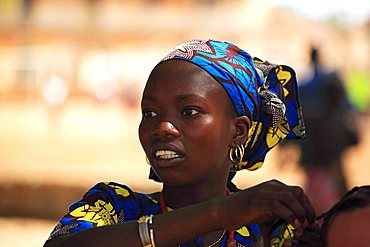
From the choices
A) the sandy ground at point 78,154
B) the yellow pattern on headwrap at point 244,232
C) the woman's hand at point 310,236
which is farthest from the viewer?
the sandy ground at point 78,154

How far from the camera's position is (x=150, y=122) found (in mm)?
2332

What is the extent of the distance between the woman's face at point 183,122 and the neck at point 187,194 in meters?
0.05

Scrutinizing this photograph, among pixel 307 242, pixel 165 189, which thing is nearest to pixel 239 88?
pixel 165 189

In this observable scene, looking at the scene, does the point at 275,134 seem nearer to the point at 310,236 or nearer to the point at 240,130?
the point at 240,130

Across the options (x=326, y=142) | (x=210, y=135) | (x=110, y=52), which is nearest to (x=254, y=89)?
(x=210, y=135)

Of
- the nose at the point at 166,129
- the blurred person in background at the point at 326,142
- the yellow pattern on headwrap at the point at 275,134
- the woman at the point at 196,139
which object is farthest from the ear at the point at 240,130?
the blurred person in background at the point at 326,142

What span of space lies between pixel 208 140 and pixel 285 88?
0.45 metres

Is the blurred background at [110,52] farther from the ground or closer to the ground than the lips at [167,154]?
farther from the ground

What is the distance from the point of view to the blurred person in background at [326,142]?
8133 mm

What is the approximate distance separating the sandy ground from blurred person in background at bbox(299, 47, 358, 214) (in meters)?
0.46

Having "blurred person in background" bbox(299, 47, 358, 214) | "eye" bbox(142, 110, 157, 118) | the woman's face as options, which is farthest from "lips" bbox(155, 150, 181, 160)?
"blurred person in background" bbox(299, 47, 358, 214)

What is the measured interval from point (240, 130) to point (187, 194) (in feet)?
0.79

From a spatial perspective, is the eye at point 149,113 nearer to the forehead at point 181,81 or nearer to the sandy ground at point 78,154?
the forehead at point 181,81

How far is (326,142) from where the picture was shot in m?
8.38
